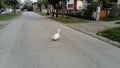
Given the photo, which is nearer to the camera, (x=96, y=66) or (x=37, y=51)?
(x=96, y=66)

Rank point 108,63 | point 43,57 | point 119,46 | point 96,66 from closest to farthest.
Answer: point 96,66
point 108,63
point 43,57
point 119,46

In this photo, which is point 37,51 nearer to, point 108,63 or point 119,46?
point 108,63

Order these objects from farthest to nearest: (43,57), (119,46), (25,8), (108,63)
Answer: (25,8) → (119,46) → (43,57) → (108,63)

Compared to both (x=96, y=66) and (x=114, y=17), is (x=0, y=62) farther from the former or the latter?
(x=114, y=17)

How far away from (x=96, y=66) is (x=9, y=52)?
3.86 metres

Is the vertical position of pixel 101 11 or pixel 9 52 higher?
pixel 101 11

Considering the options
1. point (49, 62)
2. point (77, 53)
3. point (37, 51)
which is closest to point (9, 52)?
point (37, 51)

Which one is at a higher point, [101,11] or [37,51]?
[101,11]

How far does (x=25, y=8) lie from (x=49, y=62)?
4716 inches

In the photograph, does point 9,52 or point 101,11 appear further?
point 101,11

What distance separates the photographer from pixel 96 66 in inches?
209

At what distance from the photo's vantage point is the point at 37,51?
716 cm

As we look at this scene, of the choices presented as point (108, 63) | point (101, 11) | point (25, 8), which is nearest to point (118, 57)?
point (108, 63)

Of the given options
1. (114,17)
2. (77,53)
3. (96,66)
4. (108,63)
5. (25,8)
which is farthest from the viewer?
(25,8)
